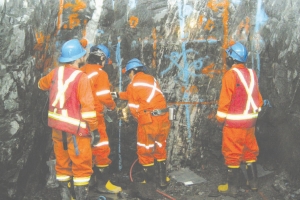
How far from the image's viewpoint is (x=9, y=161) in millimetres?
4422

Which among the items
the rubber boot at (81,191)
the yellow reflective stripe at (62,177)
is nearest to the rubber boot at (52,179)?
the yellow reflective stripe at (62,177)

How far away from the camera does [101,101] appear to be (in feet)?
16.4

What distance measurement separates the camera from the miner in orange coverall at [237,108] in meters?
4.73

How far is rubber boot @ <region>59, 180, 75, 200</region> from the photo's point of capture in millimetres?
4586

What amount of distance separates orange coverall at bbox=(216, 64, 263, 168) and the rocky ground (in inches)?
20.4

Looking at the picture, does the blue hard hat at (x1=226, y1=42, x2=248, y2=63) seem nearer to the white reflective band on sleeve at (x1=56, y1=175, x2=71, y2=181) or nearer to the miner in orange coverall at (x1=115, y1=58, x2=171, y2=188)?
the miner in orange coverall at (x1=115, y1=58, x2=171, y2=188)

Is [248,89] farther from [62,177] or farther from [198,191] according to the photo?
[62,177]

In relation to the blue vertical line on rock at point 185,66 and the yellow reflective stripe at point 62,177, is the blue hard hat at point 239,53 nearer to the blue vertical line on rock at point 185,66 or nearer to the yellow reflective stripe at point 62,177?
the blue vertical line on rock at point 185,66

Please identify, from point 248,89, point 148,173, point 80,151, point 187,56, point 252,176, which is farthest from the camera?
point 187,56

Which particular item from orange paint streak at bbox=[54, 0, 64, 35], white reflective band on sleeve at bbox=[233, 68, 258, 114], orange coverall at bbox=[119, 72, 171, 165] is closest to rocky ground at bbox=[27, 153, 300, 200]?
orange coverall at bbox=[119, 72, 171, 165]

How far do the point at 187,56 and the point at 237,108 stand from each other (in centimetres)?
134

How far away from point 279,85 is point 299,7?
114 cm

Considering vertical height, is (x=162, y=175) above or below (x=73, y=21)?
below

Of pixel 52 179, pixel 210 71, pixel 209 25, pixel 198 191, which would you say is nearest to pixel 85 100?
pixel 52 179
